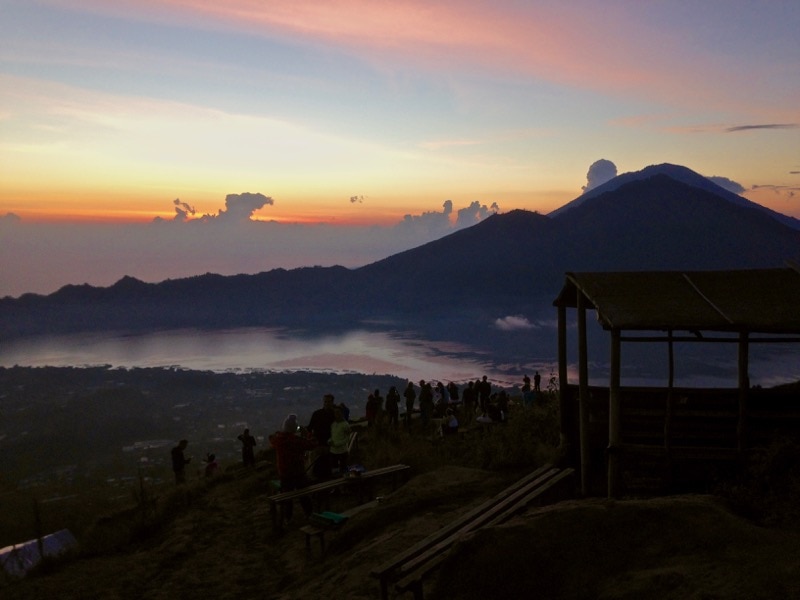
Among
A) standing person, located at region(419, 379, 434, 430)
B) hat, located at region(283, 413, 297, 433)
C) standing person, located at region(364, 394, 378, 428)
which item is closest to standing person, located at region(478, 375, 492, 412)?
standing person, located at region(419, 379, 434, 430)

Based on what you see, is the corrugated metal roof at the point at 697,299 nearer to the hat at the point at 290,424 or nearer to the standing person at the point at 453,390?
the hat at the point at 290,424

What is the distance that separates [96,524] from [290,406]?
511ft

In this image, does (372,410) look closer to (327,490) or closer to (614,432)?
(327,490)

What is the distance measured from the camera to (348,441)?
40.0 ft

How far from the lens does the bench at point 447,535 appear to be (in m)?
6.21

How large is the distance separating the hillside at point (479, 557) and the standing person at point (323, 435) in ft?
4.34

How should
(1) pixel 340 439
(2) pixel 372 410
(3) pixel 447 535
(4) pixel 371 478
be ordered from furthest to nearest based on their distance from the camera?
(2) pixel 372 410 → (1) pixel 340 439 → (4) pixel 371 478 → (3) pixel 447 535

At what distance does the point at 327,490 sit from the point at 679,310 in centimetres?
614

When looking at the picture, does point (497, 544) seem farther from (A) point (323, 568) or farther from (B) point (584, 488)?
(B) point (584, 488)

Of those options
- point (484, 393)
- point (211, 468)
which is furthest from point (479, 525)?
point (484, 393)

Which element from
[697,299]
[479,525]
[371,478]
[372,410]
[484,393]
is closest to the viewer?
[479,525]

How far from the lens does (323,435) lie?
11.7 meters

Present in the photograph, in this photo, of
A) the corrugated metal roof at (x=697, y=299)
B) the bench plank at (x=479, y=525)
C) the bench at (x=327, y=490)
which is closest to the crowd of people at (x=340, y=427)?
the bench at (x=327, y=490)

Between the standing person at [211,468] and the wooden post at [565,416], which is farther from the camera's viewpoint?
the standing person at [211,468]
